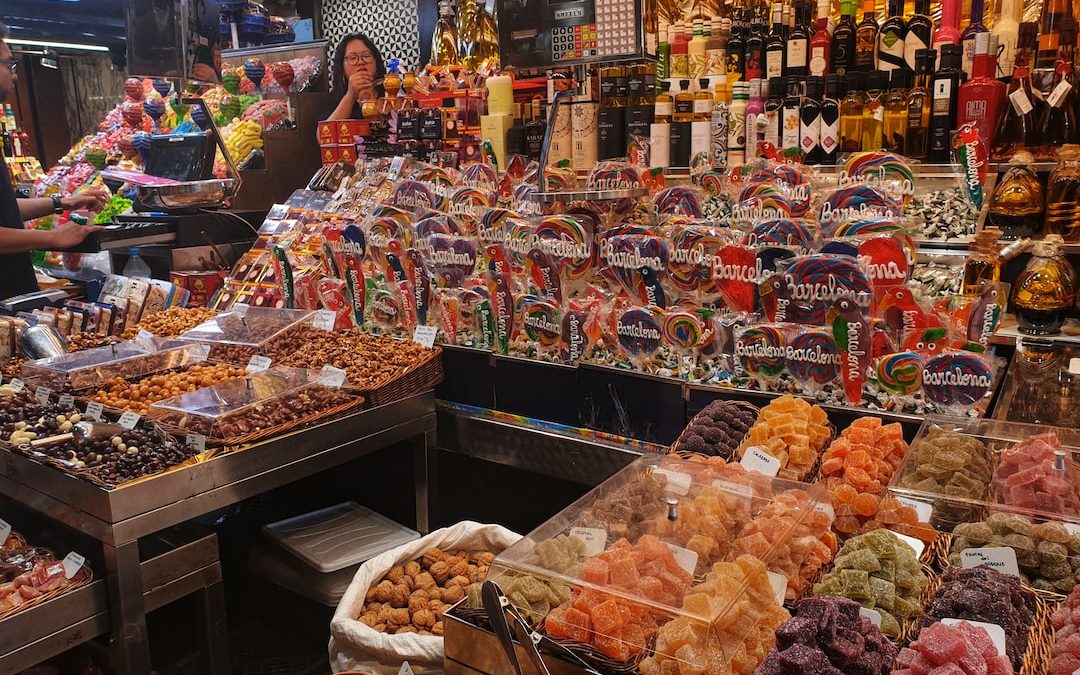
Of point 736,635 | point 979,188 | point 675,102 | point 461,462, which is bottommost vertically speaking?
point 461,462

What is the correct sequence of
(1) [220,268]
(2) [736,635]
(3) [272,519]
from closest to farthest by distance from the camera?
(2) [736,635] < (3) [272,519] < (1) [220,268]

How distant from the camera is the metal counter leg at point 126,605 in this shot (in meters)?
2.12

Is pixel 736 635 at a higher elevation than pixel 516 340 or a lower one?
lower

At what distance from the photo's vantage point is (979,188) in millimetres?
2621

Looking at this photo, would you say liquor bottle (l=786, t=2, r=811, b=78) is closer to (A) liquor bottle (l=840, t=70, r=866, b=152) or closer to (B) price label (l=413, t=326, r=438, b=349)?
(A) liquor bottle (l=840, t=70, r=866, b=152)

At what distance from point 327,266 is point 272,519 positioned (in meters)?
1.04

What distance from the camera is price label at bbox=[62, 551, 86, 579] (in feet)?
7.01

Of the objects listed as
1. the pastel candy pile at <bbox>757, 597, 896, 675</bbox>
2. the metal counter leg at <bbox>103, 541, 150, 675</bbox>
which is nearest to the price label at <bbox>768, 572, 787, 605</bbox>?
the pastel candy pile at <bbox>757, 597, 896, 675</bbox>

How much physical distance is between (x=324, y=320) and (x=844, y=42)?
7.74 ft

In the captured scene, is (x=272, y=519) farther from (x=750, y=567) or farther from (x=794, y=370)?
(x=750, y=567)

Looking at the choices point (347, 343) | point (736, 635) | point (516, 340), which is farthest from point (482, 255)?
point (736, 635)

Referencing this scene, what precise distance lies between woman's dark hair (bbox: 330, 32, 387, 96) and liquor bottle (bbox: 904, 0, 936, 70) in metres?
2.67

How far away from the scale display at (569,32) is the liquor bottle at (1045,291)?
1564 millimetres

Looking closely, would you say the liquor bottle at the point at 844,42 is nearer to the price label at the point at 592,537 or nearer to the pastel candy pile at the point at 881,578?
the pastel candy pile at the point at 881,578
